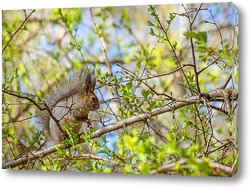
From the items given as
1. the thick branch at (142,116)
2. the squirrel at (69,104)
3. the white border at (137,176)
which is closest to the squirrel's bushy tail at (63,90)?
the squirrel at (69,104)

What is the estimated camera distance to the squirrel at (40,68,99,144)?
231 centimetres

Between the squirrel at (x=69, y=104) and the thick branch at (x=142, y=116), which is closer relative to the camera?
the thick branch at (x=142, y=116)

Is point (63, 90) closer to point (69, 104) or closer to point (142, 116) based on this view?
point (69, 104)

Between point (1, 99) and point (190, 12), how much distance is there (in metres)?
0.89

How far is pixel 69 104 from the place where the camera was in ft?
7.71

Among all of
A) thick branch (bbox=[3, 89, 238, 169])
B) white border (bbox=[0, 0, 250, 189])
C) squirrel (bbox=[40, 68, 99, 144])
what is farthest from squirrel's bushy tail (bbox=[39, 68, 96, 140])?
white border (bbox=[0, 0, 250, 189])

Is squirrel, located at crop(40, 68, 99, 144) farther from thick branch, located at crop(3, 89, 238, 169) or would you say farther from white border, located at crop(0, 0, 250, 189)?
white border, located at crop(0, 0, 250, 189)

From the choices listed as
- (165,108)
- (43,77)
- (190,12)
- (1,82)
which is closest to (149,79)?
(165,108)

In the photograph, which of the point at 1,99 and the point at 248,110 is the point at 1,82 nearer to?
the point at 1,99

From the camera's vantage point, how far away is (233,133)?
2129 mm

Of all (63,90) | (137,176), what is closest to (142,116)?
(137,176)

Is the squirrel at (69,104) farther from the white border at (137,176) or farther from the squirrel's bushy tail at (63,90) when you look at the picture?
the white border at (137,176)

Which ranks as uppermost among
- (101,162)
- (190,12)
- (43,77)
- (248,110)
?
(190,12)

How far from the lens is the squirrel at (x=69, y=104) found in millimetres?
2314
